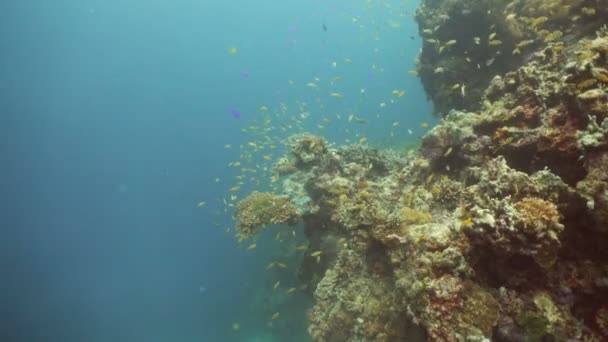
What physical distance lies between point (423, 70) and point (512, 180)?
1109 centimetres

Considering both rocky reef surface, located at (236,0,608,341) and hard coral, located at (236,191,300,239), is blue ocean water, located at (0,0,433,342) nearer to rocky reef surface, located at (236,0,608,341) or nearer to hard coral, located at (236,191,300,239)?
hard coral, located at (236,191,300,239)

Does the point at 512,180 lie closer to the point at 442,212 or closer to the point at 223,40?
the point at 442,212

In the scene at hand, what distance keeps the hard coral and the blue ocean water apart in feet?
17.5

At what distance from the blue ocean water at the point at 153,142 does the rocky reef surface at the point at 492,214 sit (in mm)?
6778

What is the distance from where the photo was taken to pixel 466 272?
15.4 ft

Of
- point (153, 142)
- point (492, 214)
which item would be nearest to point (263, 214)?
point (492, 214)

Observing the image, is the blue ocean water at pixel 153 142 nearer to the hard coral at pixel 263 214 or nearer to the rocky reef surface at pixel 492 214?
the hard coral at pixel 263 214

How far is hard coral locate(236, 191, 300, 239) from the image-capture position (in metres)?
11.2

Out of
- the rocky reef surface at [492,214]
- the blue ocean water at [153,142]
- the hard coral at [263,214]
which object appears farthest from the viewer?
the blue ocean water at [153,142]

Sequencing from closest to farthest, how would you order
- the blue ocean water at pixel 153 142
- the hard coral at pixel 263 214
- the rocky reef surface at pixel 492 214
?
the rocky reef surface at pixel 492 214, the hard coral at pixel 263 214, the blue ocean water at pixel 153 142

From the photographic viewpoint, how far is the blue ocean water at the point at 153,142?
121ft

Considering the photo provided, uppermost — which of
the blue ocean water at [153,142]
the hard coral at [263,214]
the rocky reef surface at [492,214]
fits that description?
the blue ocean water at [153,142]

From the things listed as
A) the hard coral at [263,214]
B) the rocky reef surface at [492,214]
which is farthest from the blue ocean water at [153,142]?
the rocky reef surface at [492,214]

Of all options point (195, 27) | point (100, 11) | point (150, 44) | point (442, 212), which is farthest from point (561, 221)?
point (195, 27)
